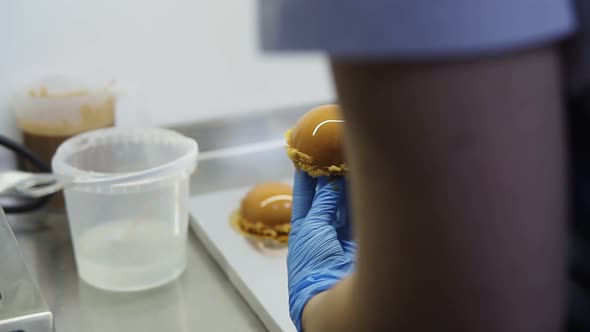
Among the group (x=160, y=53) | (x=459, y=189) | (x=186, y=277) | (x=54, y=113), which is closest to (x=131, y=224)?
(x=186, y=277)

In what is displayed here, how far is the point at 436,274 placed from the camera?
30 cm

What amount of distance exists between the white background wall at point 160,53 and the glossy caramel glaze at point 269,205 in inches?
7.8

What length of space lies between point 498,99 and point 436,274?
0.08m

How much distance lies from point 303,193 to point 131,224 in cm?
27

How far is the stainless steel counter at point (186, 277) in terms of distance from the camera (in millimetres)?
738

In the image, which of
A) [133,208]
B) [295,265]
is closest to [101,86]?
[133,208]

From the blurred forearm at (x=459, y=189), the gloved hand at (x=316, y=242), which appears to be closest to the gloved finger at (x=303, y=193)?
the gloved hand at (x=316, y=242)

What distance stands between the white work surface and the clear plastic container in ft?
0.19

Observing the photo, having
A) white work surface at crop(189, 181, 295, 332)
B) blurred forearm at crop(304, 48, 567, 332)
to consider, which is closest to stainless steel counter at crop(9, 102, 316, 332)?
white work surface at crop(189, 181, 295, 332)

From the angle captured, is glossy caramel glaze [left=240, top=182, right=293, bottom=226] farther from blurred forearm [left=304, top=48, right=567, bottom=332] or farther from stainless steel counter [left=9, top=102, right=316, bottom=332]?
blurred forearm [left=304, top=48, right=567, bottom=332]

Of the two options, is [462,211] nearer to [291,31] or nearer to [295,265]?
[291,31]

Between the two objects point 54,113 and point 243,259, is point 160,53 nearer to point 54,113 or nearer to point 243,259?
point 54,113

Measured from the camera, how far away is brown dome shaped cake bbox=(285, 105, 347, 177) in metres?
0.62

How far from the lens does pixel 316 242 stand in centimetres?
57
